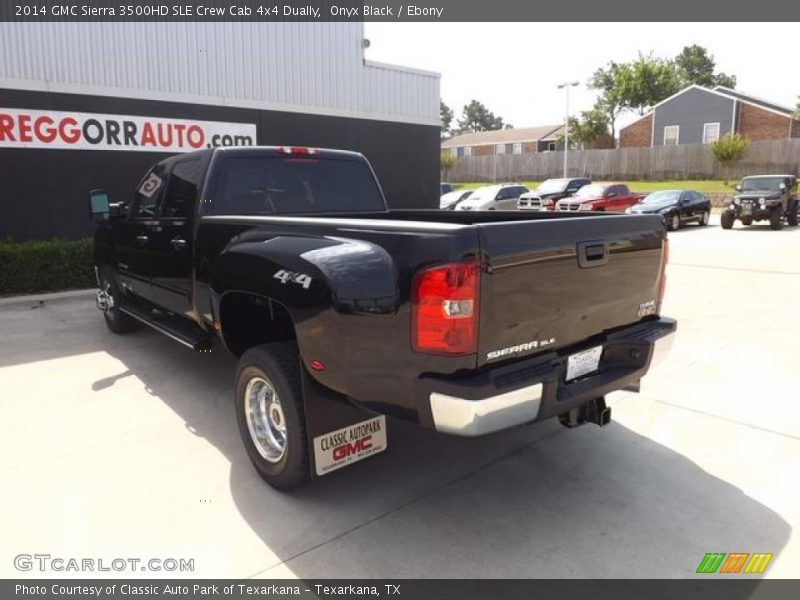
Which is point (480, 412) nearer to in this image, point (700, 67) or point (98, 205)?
point (98, 205)

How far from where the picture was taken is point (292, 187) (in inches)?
186

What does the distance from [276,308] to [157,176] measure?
2459mm

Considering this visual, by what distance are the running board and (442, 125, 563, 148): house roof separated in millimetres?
61166

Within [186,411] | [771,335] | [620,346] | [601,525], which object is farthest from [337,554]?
[771,335]

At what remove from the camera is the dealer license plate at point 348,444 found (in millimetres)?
3082

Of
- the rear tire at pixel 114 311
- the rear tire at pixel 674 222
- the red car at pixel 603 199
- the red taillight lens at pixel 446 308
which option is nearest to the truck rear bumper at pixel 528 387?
the red taillight lens at pixel 446 308

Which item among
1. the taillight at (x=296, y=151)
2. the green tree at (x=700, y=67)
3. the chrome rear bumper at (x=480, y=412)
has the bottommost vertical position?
the chrome rear bumper at (x=480, y=412)

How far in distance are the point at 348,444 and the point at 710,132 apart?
48937mm

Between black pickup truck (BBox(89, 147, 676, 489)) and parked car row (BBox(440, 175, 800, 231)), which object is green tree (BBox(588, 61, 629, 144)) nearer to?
parked car row (BBox(440, 175, 800, 231))

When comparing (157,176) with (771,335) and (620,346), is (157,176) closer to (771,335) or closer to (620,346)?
(620,346)

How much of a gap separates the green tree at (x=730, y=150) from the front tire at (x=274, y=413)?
3887 cm

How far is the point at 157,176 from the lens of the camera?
5.29m

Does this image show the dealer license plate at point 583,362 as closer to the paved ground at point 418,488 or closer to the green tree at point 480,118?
the paved ground at point 418,488

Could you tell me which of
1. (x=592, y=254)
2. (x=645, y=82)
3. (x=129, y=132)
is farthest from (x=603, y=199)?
(x=645, y=82)
